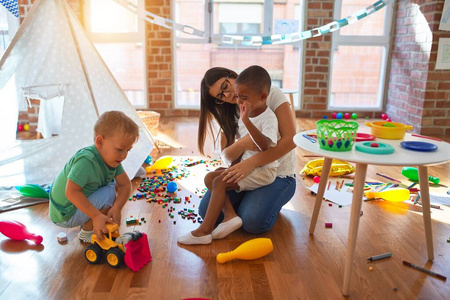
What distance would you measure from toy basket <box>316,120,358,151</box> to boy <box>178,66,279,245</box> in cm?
31

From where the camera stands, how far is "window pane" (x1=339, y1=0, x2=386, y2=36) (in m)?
4.47

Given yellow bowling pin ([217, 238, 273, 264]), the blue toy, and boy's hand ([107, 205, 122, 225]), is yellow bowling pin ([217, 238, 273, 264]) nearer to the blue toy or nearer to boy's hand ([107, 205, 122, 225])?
boy's hand ([107, 205, 122, 225])

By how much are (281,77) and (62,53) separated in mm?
2864

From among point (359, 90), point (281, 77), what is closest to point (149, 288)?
point (281, 77)


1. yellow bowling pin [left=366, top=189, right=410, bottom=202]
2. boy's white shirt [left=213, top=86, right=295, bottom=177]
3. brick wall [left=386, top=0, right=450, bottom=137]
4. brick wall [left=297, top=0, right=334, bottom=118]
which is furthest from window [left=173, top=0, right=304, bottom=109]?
boy's white shirt [left=213, top=86, right=295, bottom=177]

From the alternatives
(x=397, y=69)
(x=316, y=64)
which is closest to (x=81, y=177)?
(x=316, y=64)

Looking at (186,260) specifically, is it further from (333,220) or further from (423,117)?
(423,117)

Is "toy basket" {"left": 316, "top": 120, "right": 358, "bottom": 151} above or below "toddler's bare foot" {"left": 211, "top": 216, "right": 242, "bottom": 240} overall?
above

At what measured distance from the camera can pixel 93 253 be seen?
150cm

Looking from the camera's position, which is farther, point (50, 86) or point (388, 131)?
point (50, 86)

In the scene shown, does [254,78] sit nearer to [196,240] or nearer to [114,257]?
→ [196,240]

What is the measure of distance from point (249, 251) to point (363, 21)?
12.3 ft

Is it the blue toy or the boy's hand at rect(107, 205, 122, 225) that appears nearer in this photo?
the boy's hand at rect(107, 205, 122, 225)

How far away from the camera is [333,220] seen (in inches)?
76.2
